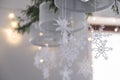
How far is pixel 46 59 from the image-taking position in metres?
2.69

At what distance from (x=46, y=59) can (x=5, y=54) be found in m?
1.17

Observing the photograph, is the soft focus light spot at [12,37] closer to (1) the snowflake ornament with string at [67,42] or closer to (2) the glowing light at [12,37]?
(2) the glowing light at [12,37]

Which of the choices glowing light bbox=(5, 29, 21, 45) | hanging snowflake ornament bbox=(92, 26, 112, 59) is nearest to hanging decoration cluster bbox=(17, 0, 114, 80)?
hanging snowflake ornament bbox=(92, 26, 112, 59)

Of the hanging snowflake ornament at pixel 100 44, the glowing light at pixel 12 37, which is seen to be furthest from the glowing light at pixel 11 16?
the hanging snowflake ornament at pixel 100 44

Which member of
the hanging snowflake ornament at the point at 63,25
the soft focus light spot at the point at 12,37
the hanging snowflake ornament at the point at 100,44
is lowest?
the hanging snowflake ornament at the point at 100,44

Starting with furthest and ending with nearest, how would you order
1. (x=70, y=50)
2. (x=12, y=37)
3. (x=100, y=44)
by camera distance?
1. (x=12, y=37)
2. (x=70, y=50)
3. (x=100, y=44)

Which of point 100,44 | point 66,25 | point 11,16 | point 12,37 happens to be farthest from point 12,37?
point 100,44

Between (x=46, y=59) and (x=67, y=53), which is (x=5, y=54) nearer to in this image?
(x=46, y=59)

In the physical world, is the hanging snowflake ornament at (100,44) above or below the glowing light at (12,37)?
below

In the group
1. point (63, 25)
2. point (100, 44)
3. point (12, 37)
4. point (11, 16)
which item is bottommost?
point (100, 44)

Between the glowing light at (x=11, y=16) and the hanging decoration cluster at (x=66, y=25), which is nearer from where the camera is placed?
the hanging decoration cluster at (x=66, y=25)

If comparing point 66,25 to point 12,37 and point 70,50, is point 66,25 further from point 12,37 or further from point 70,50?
point 12,37

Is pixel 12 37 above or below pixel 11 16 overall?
below

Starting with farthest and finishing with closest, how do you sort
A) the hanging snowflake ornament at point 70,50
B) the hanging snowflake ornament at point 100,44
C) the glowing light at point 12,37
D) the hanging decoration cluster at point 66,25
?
the glowing light at point 12,37, the hanging snowflake ornament at point 70,50, the hanging snowflake ornament at point 100,44, the hanging decoration cluster at point 66,25
